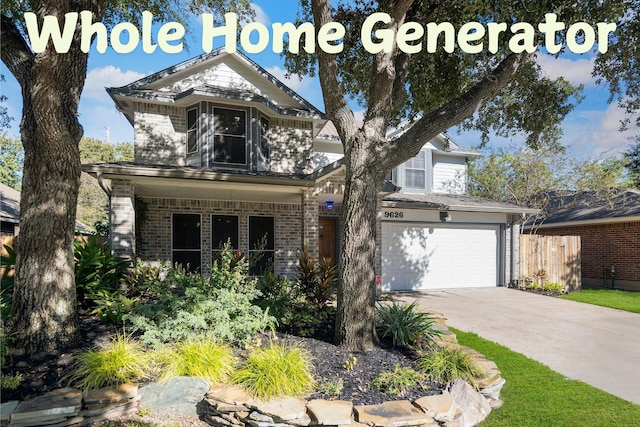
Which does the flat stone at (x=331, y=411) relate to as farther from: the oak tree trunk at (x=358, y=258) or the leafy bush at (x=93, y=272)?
the leafy bush at (x=93, y=272)

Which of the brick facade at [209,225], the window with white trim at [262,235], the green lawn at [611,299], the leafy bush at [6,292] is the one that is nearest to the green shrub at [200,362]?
the leafy bush at [6,292]

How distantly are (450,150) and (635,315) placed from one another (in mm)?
7823

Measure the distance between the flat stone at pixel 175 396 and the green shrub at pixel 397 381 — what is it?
1790 millimetres

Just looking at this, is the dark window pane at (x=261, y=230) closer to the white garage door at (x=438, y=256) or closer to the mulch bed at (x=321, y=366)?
the white garage door at (x=438, y=256)

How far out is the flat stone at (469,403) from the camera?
3.91m

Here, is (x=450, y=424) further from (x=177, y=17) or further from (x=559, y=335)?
(x=177, y=17)

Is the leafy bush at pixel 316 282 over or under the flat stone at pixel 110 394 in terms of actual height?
over

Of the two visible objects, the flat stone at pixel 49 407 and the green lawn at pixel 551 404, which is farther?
the green lawn at pixel 551 404

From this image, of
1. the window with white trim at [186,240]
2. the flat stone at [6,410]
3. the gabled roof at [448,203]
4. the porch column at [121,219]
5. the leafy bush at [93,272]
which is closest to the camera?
the flat stone at [6,410]

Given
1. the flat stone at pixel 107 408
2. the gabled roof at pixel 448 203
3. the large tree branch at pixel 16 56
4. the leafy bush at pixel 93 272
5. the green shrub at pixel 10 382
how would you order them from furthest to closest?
the gabled roof at pixel 448 203
the leafy bush at pixel 93 272
the large tree branch at pixel 16 56
the green shrub at pixel 10 382
the flat stone at pixel 107 408

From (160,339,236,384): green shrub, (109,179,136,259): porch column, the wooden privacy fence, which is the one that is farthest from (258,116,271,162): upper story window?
the wooden privacy fence

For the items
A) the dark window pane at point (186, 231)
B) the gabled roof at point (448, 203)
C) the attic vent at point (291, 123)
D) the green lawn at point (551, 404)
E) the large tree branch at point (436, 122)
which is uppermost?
the attic vent at point (291, 123)

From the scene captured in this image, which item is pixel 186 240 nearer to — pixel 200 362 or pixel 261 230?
pixel 261 230

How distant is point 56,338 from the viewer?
4.46 metres
